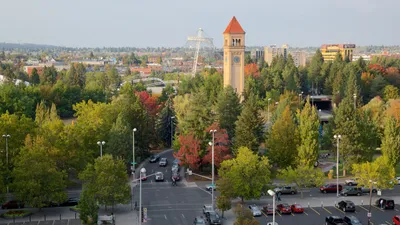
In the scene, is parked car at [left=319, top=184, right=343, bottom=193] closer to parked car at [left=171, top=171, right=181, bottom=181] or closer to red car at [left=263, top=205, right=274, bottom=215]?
red car at [left=263, top=205, right=274, bottom=215]

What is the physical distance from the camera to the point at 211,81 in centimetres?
10312

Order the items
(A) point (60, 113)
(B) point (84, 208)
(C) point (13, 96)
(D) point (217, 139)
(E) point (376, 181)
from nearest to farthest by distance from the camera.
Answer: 1. (B) point (84, 208)
2. (E) point (376, 181)
3. (D) point (217, 139)
4. (C) point (13, 96)
5. (A) point (60, 113)

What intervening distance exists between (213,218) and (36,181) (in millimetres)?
14687

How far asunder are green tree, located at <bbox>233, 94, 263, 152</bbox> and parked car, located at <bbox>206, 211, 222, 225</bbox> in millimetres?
15806

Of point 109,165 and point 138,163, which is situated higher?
point 109,165

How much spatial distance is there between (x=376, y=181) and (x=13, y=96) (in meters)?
59.7

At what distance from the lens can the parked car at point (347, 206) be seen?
42319 millimetres

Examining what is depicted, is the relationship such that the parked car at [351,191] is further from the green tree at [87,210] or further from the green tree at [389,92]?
the green tree at [389,92]

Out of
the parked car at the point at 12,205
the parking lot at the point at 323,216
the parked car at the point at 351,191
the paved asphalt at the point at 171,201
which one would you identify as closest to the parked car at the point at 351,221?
the parking lot at the point at 323,216

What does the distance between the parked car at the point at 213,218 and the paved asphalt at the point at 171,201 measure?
61.9 inches

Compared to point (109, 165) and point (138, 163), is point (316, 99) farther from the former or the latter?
point (109, 165)

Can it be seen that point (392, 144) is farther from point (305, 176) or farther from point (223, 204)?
point (223, 204)

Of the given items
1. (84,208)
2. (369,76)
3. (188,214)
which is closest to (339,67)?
(369,76)

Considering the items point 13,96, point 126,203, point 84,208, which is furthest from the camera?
point 13,96
